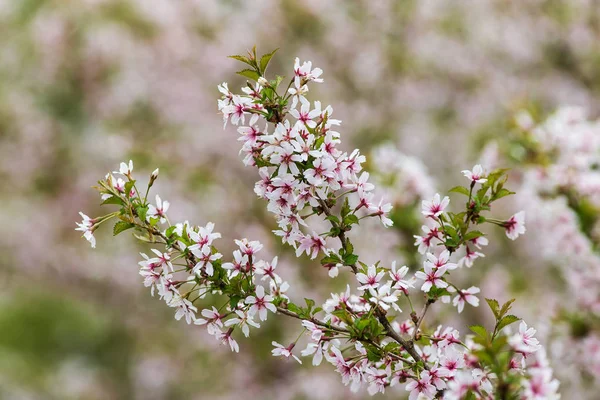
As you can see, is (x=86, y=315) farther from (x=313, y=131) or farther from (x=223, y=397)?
(x=313, y=131)

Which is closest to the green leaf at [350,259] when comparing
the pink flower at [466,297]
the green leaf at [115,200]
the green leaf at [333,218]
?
the green leaf at [333,218]

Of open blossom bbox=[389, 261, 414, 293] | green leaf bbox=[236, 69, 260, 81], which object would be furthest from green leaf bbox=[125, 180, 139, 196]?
open blossom bbox=[389, 261, 414, 293]

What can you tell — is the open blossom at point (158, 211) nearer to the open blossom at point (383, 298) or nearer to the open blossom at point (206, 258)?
the open blossom at point (206, 258)

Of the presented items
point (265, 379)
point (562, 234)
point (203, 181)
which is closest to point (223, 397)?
point (265, 379)

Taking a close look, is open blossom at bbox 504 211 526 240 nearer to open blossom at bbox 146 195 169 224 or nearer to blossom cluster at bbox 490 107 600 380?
open blossom at bbox 146 195 169 224

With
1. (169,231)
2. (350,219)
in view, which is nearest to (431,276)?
(350,219)

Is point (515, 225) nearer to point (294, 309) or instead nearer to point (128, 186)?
point (294, 309)
